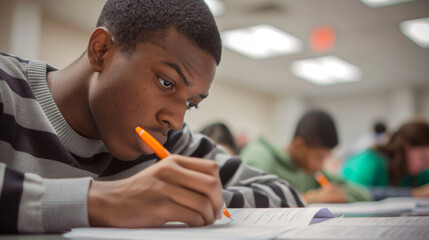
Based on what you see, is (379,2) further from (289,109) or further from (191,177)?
(289,109)

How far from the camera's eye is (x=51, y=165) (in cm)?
68

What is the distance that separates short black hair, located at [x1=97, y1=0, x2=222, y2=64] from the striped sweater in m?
0.18

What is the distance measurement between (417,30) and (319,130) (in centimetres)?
A: 271

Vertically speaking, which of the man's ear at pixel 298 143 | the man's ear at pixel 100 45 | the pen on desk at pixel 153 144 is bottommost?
the man's ear at pixel 298 143

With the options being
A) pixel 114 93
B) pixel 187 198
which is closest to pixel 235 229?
pixel 187 198

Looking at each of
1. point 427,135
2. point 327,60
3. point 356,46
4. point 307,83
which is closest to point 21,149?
point 427,135

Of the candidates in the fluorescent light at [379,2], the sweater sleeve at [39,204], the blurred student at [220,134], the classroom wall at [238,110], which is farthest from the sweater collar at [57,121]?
the classroom wall at [238,110]

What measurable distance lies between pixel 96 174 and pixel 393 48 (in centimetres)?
441

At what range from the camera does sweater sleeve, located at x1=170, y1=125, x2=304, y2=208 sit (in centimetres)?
82

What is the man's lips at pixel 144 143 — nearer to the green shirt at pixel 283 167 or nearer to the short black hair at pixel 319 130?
the green shirt at pixel 283 167

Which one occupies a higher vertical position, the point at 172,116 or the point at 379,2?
the point at 379,2

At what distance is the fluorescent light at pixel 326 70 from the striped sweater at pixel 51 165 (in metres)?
4.25

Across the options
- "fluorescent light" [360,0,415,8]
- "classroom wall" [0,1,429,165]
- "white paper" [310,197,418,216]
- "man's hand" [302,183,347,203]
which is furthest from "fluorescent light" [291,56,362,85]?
"white paper" [310,197,418,216]

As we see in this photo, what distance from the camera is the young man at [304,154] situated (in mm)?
1864
